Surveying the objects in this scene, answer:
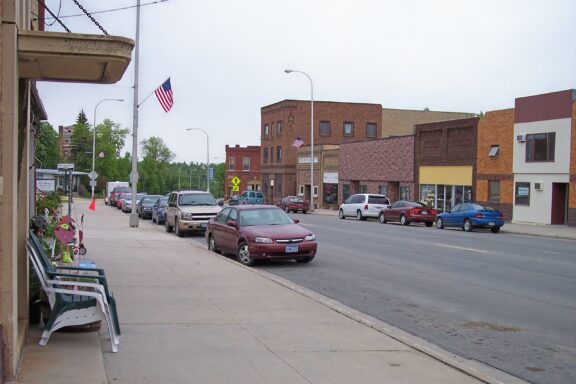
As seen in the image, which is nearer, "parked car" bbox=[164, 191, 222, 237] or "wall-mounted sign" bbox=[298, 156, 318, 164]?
"parked car" bbox=[164, 191, 222, 237]

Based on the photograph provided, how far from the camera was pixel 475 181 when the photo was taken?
130ft

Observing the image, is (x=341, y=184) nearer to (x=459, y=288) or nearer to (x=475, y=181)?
(x=475, y=181)

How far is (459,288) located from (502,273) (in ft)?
8.48

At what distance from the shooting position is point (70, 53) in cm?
605

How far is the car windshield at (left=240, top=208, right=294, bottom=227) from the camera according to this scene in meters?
16.9

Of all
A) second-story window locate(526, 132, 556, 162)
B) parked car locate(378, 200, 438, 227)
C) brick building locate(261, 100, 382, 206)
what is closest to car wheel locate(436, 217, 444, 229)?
parked car locate(378, 200, 438, 227)

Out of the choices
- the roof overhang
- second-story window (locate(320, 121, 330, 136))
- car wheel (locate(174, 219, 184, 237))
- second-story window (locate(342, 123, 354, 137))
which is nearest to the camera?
the roof overhang

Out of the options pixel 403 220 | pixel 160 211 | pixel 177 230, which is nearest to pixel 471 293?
pixel 177 230

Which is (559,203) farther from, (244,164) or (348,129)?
(244,164)

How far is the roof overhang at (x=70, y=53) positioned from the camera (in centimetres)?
591

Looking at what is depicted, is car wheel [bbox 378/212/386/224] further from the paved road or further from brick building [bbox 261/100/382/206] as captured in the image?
brick building [bbox 261/100/382/206]

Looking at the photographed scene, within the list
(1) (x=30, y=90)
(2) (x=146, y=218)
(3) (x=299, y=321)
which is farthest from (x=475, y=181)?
(1) (x=30, y=90)

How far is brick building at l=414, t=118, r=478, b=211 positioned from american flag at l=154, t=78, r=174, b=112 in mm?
19874

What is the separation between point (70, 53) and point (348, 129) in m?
70.6
